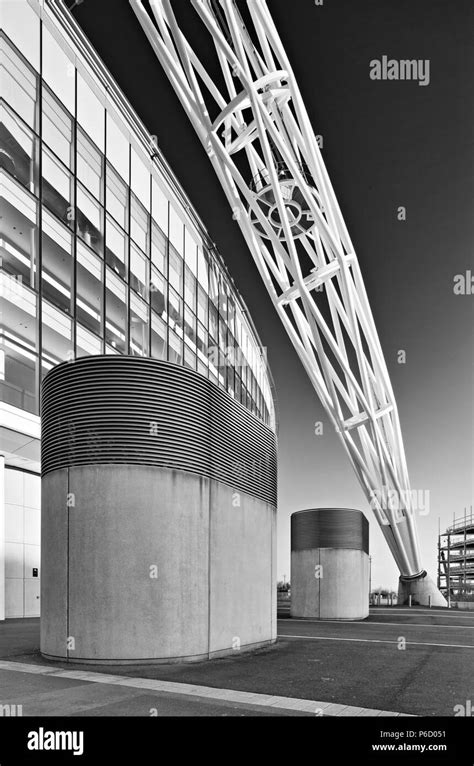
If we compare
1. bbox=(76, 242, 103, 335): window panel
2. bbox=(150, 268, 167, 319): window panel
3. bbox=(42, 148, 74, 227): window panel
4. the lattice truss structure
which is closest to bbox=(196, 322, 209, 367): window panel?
bbox=(150, 268, 167, 319): window panel

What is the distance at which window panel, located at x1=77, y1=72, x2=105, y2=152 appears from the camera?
92.9 ft

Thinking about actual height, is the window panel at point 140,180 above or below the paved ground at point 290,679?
above

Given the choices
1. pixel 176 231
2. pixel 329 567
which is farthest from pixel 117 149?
pixel 329 567

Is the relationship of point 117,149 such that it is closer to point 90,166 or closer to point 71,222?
point 90,166

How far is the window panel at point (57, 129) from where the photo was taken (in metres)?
25.8

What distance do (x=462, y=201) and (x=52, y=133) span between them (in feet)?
50.4

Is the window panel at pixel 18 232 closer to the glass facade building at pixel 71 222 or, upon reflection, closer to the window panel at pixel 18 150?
the glass facade building at pixel 71 222

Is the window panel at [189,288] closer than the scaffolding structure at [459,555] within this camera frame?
Yes

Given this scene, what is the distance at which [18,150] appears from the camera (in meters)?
24.1

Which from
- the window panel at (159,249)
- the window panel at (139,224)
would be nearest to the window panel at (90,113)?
the window panel at (139,224)

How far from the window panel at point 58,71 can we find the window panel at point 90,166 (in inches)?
52.0

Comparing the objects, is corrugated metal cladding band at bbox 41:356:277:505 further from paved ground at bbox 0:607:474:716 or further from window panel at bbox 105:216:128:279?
window panel at bbox 105:216:128:279

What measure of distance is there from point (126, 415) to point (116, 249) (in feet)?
67.3

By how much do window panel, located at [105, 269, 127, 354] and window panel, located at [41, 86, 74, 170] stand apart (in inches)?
202
